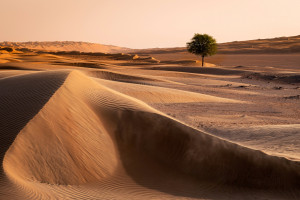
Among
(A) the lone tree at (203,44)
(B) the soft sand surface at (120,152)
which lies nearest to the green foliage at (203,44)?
(A) the lone tree at (203,44)

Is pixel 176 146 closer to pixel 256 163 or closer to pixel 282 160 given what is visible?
pixel 256 163

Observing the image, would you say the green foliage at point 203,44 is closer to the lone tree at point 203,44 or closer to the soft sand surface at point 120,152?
the lone tree at point 203,44

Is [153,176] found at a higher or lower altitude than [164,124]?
lower

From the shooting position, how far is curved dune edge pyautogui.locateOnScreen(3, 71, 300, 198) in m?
5.95

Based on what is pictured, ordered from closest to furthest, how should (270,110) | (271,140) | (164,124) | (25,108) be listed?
1. (25,108)
2. (164,124)
3. (271,140)
4. (270,110)

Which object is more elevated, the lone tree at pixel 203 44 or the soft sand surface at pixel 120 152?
the lone tree at pixel 203 44

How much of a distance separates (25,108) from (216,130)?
555 centimetres

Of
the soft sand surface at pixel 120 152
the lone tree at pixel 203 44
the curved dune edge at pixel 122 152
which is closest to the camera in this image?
the soft sand surface at pixel 120 152

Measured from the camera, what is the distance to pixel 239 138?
8773 mm

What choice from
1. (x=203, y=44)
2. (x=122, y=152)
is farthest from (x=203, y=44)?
(x=122, y=152)

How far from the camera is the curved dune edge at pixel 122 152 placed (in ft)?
19.5

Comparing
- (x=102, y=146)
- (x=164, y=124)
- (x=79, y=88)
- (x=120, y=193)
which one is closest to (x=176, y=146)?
(x=164, y=124)

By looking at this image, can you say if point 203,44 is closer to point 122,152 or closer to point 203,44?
point 203,44

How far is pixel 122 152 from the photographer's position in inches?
287
